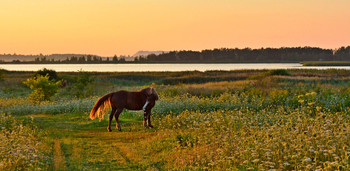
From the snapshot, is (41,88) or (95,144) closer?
(95,144)

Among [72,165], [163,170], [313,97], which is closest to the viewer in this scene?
[163,170]

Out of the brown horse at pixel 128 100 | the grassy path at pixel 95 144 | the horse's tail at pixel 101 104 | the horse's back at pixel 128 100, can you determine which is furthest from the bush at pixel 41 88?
the horse's back at pixel 128 100

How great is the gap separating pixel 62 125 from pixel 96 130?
9.32 feet

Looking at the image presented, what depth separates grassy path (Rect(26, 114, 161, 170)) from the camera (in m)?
10.9

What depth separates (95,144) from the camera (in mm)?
14141

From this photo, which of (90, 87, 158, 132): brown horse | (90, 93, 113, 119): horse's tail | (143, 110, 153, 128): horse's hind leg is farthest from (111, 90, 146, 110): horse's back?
(143, 110, 153, 128): horse's hind leg

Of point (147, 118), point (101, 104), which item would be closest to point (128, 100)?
point (101, 104)

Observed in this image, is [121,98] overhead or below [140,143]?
overhead

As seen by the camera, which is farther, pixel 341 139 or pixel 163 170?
pixel 163 170

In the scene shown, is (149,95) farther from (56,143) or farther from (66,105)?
(66,105)

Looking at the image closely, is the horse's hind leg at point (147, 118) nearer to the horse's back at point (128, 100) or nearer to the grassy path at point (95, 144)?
the grassy path at point (95, 144)

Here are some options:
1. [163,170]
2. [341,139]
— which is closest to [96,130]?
[163,170]

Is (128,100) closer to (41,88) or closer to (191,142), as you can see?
(191,142)

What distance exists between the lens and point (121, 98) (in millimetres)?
16047
